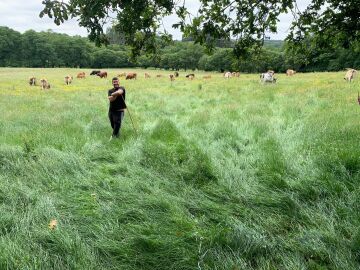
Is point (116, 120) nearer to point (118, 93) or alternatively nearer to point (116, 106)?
point (116, 106)

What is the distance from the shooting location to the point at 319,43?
5.93 m

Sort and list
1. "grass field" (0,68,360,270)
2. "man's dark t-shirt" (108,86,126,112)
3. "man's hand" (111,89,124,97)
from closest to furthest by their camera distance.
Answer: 1. "grass field" (0,68,360,270)
2. "man's hand" (111,89,124,97)
3. "man's dark t-shirt" (108,86,126,112)

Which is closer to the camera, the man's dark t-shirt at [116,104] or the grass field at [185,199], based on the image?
the grass field at [185,199]

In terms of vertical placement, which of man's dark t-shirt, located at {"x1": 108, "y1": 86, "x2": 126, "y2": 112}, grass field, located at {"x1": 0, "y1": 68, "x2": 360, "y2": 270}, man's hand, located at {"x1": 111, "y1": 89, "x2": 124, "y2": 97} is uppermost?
man's hand, located at {"x1": 111, "y1": 89, "x2": 124, "y2": 97}

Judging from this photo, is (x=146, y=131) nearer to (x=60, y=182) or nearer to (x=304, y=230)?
(x=60, y=182)

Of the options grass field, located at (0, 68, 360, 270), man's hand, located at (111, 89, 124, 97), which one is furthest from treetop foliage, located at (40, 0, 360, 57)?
man's hand, located at (111, 89, 124, 97)

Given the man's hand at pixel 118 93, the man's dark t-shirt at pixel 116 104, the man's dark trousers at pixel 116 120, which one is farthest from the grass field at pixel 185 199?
the man's hand at pixel 118 93

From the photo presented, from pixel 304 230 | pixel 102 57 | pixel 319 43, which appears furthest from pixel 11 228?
pixel 102 57

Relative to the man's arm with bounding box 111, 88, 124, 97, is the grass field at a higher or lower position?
lower

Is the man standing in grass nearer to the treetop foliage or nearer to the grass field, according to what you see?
the grass field

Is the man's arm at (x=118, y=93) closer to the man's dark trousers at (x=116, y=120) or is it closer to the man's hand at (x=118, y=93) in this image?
the man's hand at (x=118, y=93)

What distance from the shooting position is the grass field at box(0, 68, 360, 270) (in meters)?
4.32

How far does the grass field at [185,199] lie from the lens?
14.2 ft

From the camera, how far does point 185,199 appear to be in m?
5.80
